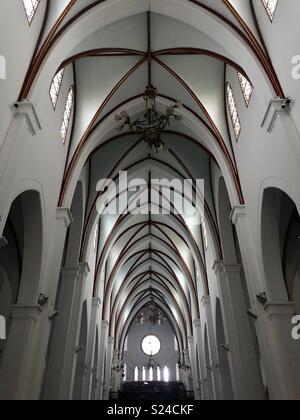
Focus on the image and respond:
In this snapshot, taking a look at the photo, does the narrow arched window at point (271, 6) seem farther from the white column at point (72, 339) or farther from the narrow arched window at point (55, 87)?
the white column at point (72, 339)

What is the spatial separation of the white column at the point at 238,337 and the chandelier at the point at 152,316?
21.9 metres

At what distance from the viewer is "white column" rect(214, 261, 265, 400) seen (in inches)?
498

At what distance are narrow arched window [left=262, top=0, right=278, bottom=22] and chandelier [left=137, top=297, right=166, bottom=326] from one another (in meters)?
31.0

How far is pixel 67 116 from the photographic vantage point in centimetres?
1380

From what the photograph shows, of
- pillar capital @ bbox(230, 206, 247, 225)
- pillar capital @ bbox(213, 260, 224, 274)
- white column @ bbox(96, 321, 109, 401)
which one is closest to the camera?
pillar capital @ bbox(230, 206, 247, 225)

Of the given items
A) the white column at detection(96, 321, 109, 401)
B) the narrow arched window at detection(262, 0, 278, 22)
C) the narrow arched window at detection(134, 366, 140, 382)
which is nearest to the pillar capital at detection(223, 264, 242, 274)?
the narrow arched window at detection(262, 0, 278, 22)

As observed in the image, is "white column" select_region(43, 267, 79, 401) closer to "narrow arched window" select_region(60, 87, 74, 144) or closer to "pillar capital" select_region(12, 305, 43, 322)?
"pillar capital" select_region(12, 305, 43, 322)

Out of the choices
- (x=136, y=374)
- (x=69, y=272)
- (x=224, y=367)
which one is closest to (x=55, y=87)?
(x=69, y=272)

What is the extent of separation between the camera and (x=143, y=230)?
89.9 feet

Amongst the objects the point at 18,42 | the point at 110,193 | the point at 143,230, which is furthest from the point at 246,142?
the point at 143,230

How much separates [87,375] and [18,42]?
15719mm

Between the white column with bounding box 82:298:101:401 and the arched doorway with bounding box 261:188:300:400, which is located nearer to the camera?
the arched doorway with bounding box 261:188:300:400

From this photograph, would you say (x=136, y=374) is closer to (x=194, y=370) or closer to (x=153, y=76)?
(x=194, y=370)
